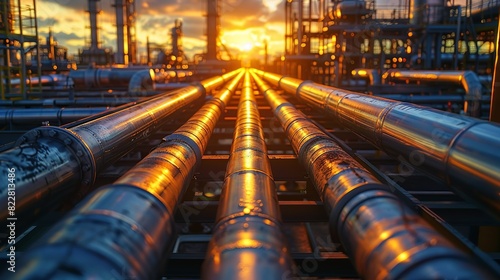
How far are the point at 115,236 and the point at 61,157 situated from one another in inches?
72.5

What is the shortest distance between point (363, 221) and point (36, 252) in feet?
6.05

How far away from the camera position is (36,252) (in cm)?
178

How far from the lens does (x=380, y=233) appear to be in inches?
89.0

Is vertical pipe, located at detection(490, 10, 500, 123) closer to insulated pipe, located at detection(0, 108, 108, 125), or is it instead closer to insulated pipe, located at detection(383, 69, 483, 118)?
insulated pipe, located at detection(383, 69, 483, 118)

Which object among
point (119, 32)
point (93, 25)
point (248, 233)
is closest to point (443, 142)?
point (248, 233)

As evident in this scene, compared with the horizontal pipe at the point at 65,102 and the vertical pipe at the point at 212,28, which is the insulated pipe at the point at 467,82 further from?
the vertical pipe at the point at 212,28

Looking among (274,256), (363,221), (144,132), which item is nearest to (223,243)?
(274,256)

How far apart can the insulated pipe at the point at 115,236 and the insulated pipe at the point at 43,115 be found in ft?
19.4

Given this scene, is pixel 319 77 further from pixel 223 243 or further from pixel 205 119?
pixel 223 243

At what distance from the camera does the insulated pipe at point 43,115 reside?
8273 millimetres

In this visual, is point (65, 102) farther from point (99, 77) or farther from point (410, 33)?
point (410, 33)

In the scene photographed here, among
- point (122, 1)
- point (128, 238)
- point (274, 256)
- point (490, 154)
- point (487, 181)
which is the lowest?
point (274, 256)

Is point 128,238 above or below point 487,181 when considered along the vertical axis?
below

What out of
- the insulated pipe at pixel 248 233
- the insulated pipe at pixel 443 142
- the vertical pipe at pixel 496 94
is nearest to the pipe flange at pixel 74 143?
the insulated pipe at pixel 248 233
